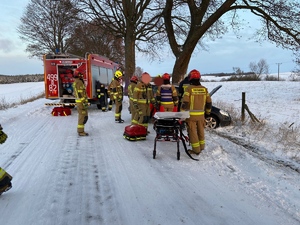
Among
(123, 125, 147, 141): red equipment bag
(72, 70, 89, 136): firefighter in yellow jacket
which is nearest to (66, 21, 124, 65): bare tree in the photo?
(72, 70, 89, 136): firefighter in yellow jacket

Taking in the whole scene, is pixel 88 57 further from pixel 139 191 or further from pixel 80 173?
pixel 139 191

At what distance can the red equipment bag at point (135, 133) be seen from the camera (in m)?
7.24

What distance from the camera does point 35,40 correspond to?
33531 millimetres

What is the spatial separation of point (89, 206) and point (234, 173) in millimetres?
2702

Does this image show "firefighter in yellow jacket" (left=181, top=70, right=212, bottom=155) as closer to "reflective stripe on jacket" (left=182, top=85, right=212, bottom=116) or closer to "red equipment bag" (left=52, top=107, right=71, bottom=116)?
"reflective stripe on jacket" (left=182, top=85, right=212, bottom=116)

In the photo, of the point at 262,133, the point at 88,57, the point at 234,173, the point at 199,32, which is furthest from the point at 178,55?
the point at 234,173

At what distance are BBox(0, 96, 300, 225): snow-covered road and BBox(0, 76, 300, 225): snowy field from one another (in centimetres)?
1

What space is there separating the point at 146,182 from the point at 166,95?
3086 millimetres

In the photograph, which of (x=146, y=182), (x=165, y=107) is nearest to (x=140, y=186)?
(x=146, y=182)

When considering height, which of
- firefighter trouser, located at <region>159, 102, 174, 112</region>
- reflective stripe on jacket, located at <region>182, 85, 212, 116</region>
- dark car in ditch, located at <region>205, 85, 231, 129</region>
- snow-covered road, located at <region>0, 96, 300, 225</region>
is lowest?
snow-covered road, located at <region>0, 96, 300, 225</region>

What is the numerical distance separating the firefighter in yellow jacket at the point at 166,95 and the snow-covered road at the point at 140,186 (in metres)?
0.98

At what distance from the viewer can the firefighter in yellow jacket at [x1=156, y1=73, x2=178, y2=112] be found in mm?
6996

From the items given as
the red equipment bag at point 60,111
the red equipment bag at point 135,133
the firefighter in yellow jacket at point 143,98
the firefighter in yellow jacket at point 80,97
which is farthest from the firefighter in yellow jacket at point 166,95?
the red equipment bag at point 60,111

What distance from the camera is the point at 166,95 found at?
279 inches
